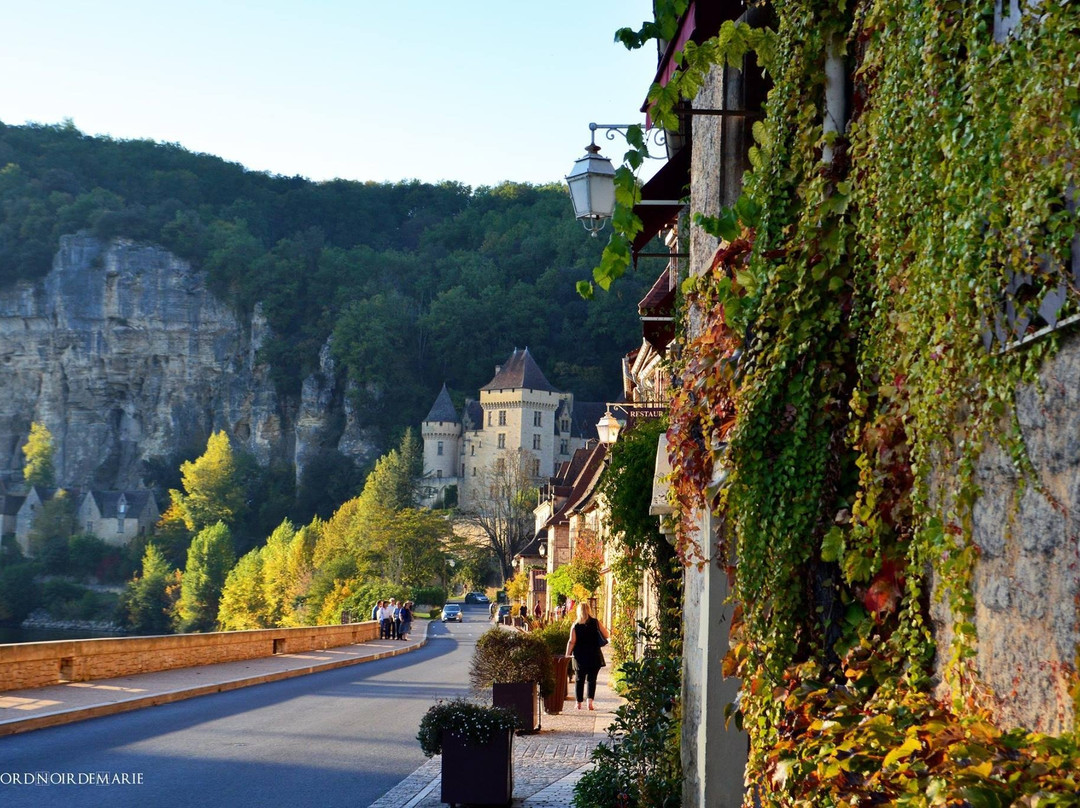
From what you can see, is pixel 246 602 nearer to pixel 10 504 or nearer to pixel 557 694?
pixel 10 504

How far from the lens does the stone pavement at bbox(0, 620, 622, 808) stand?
8852 mm

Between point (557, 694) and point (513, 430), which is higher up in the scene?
point (513, 430)

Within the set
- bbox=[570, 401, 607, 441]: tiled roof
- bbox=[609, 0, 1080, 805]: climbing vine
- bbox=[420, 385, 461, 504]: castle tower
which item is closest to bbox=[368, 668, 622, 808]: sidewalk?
bbox=[609, 0, 1080, 805]: climbing vine

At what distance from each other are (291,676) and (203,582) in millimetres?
82303

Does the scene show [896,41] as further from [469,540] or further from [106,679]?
[469,540]

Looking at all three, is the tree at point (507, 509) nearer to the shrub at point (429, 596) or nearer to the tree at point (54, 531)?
the shrub at point (429, 596)

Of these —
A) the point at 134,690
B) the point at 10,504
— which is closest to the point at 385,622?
the point at 134,690

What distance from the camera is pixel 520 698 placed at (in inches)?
477

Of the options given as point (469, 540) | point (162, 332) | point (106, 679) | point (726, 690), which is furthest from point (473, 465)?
point (726, 690)

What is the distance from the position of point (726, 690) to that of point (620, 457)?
561 cm

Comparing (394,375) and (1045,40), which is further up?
(394,375)

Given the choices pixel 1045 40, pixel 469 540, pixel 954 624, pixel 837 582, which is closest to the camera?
pixel 1045 40

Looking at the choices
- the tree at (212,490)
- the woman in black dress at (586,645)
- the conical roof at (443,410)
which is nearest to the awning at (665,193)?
the woman in black dress at (586,645)

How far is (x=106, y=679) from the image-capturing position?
16.4m
